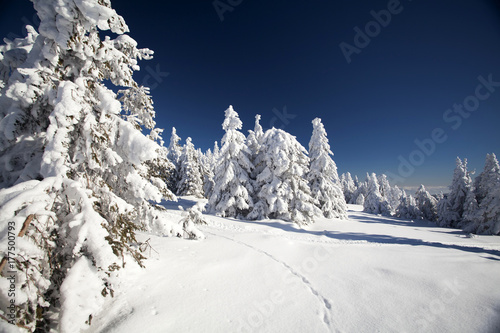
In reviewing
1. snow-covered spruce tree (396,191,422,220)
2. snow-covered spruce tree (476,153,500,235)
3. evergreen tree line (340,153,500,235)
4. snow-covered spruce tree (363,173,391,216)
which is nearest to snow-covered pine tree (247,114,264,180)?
evergreen tree line (340,153,500,235)

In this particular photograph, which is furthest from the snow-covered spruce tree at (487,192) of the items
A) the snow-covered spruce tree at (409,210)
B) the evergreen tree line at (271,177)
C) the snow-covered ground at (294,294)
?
the snow-covered ground at (294,294)

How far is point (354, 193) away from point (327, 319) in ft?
281

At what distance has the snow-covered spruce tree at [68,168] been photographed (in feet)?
9.55

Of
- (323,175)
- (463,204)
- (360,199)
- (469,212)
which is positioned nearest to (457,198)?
(463,204)

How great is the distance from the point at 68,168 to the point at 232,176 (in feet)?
52.4

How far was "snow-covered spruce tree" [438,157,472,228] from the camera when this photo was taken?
1300 inches

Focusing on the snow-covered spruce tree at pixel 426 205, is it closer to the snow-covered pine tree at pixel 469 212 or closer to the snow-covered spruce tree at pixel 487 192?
the snow-covered pine tree at pixel 469 212

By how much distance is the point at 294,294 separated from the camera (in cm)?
545

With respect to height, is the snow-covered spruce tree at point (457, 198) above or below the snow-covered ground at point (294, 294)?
above

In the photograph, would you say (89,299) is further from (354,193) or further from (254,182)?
(354,193)

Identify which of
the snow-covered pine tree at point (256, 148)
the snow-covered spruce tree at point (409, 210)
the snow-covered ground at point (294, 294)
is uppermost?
the snow-covered pine tree at point (256, 148)

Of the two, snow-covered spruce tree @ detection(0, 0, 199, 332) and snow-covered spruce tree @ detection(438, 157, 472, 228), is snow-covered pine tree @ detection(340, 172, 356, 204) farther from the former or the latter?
snow-covered spruce tree @ detection(0, 0, 199, 332)

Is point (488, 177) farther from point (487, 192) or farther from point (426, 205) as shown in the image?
point (426, 205)

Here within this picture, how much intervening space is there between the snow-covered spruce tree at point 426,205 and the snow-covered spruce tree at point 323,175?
106ft
